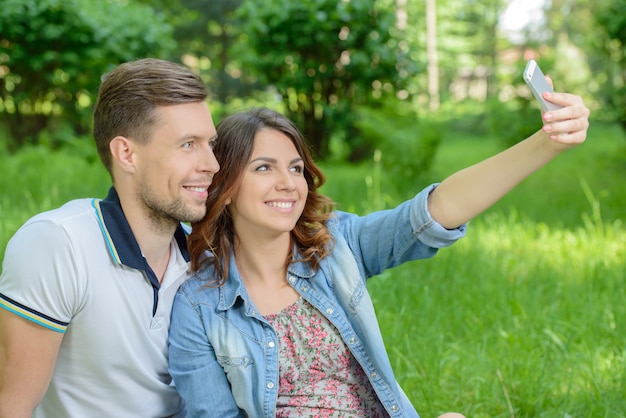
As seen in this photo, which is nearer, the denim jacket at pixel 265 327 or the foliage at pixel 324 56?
the denim jacket at pixel 265 327

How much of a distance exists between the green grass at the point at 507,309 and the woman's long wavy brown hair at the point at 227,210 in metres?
0.97

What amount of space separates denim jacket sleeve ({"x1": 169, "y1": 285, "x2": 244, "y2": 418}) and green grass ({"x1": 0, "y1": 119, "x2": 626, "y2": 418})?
1.05 metres

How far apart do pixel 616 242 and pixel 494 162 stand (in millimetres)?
3009

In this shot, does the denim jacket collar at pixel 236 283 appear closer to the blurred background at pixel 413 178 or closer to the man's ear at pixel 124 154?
the man's ear at pixel 124 154

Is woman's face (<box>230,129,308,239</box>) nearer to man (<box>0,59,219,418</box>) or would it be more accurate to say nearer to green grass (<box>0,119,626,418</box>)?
man (<box>0,59,219,418</box>)

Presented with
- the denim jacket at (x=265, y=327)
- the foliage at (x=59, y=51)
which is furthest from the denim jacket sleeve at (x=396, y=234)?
the foliage at (x=59, y=51)

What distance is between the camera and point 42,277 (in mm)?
2033

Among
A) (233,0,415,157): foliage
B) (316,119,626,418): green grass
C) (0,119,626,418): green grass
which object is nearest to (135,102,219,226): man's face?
(0,119,626,418): green grass

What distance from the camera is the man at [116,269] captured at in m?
2.06

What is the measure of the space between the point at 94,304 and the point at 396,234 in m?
0.92

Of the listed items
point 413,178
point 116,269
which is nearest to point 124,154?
point 116,269

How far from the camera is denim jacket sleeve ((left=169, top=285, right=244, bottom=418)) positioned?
2178 millimetres

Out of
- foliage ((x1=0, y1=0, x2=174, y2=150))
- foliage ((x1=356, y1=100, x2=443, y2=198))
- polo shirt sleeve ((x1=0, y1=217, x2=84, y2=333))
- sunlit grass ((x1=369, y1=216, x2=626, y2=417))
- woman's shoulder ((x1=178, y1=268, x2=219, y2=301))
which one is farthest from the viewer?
foliage ((x1=0, y1=0, x2=174, y2=150))

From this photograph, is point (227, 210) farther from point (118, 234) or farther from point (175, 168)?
point (118, 234)
